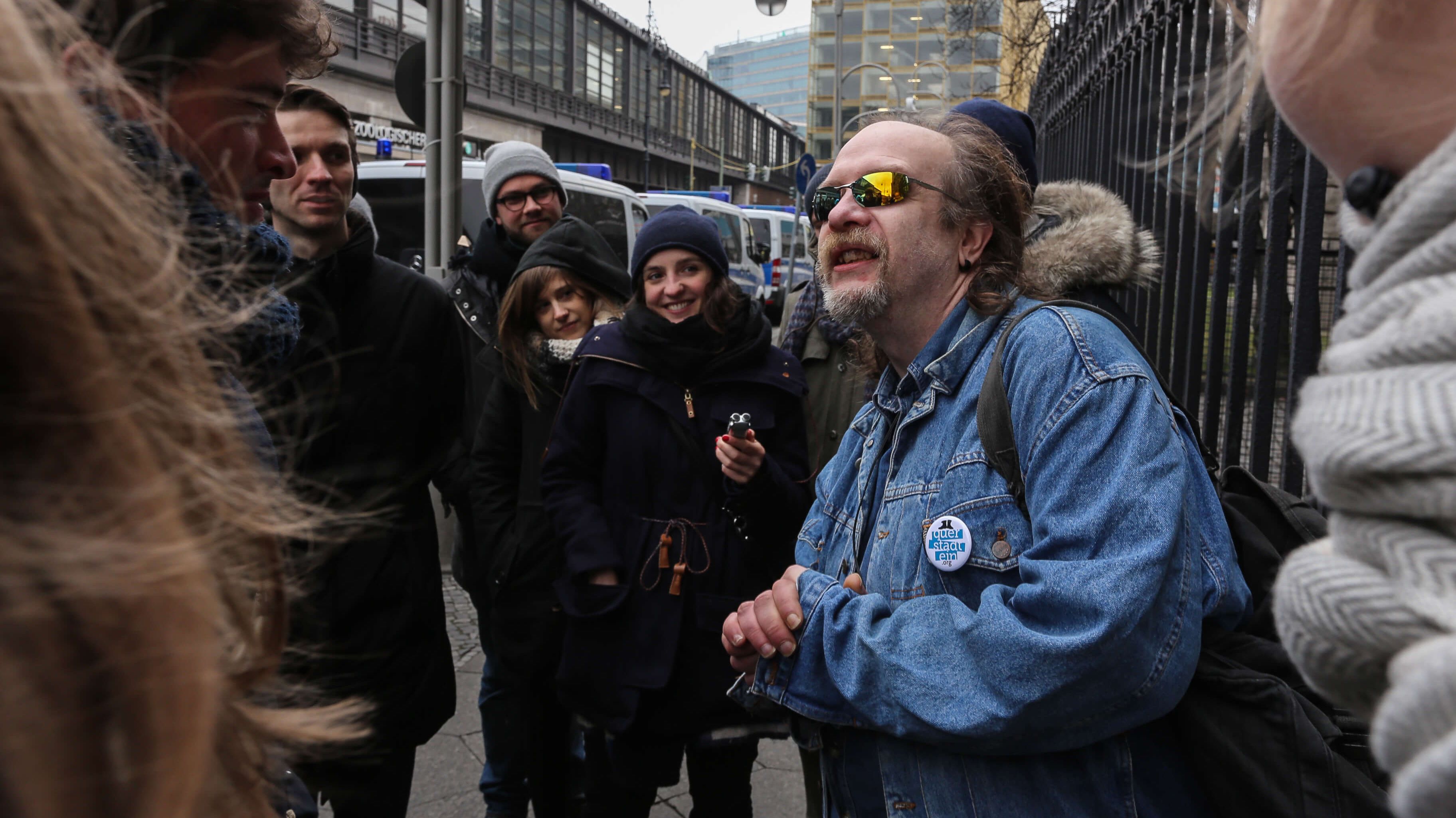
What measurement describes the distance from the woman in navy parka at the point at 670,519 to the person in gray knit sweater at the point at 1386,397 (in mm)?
1939

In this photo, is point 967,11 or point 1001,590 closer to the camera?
point 1001,590

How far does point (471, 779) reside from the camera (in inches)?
141

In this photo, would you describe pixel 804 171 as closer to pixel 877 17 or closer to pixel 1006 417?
pixel 1006 417

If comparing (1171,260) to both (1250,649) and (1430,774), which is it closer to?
(1250,649)

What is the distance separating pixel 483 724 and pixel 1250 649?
2728mm

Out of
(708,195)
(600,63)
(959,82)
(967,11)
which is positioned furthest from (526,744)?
(600,63)

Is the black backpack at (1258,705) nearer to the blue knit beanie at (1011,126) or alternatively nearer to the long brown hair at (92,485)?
the blue knit beanie at (1011,126)

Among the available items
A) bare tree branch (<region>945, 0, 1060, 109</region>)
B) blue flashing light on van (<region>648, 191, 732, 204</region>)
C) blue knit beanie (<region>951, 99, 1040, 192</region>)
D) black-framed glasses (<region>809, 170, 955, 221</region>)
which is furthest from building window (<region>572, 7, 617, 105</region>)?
black-framed glasses (<region>809, 170, 955, 221</region>)

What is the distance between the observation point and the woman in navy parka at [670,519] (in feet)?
8.91

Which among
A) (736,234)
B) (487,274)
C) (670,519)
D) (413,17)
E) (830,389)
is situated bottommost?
(670,519)

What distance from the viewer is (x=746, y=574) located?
111 inches

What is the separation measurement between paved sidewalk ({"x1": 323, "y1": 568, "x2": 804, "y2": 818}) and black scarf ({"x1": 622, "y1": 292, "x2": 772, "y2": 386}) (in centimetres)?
142

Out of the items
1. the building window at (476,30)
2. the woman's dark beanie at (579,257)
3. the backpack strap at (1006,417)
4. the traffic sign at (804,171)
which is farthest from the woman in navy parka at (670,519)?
the building window at (476,30)

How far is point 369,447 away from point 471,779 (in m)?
1.58
